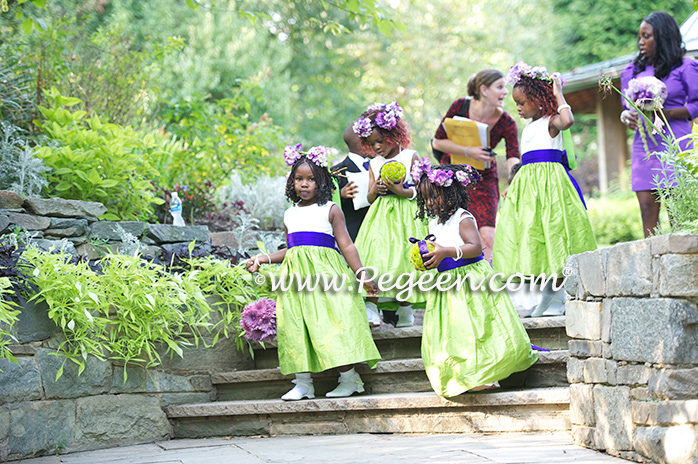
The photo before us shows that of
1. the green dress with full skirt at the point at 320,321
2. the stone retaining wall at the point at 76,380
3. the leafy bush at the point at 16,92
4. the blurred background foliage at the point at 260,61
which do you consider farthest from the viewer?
the blurred background foliage at the point at 260,61

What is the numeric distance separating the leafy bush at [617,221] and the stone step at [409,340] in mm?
5469

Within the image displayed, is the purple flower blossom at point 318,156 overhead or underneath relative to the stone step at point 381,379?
overhead

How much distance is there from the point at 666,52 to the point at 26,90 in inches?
197

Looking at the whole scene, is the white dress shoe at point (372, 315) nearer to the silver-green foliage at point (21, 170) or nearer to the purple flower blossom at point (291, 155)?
the purple flower blossom at point (291, 155)

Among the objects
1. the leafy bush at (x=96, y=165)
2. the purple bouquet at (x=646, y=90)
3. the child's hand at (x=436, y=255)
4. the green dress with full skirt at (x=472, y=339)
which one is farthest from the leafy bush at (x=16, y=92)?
the purple bouquet at (x=646, y=90)

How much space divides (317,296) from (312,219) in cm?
47

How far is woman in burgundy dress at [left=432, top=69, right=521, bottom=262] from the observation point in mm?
4898

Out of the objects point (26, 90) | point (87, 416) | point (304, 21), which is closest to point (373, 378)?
point (87, 416)

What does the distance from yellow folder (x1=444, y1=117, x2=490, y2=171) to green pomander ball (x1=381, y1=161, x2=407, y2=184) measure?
30.6 inches

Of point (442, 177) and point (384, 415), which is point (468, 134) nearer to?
point (442, 177)

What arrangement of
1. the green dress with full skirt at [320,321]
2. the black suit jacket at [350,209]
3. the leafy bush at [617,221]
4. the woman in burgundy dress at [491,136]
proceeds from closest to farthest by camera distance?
the green dress with full skirt at [320,321]
the black suit jacket at [350,209]
the woman in burgundy dress at [491,136]
the leafy bush at [617,221]

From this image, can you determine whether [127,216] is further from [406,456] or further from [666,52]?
[666,52]

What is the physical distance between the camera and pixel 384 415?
3.70 meters

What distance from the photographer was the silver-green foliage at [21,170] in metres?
4.68
